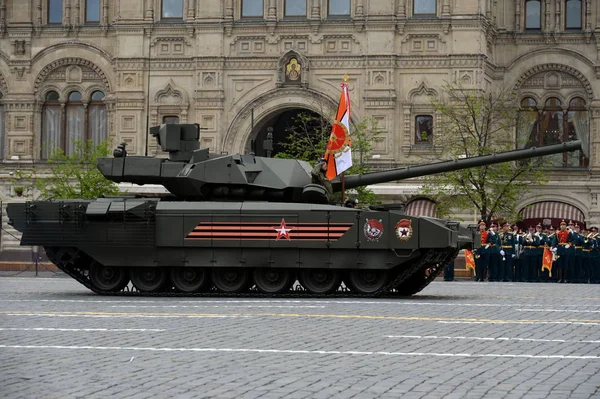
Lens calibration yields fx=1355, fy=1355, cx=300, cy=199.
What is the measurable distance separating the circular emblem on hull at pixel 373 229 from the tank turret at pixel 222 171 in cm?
125

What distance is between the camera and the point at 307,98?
4906 cm

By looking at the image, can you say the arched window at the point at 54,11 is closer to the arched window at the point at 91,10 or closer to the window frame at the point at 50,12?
the window frame at the point at 50,12

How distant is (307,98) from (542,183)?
9.05 meters

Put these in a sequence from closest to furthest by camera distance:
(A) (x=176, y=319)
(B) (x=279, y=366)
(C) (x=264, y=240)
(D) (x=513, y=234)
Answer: (B) (x=279, y=366), (A) (x=176, y=319), (C) (x=264, y=240), (D) (x=513, y=234)

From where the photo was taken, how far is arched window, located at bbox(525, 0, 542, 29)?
2014 inches

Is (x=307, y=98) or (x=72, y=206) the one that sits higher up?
(x=307, y=98)

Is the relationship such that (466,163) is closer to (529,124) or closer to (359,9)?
(359,9)

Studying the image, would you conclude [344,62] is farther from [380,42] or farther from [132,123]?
[132,123]

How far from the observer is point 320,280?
25.5 meters

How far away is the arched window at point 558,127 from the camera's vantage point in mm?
50500

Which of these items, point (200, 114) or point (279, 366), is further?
point (200, 114)

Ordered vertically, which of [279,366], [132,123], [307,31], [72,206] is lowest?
[279,366]

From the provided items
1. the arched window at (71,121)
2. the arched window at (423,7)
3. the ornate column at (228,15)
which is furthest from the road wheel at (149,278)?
the arched window at (71,121)

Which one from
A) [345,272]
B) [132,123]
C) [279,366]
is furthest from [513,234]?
[279,366]
